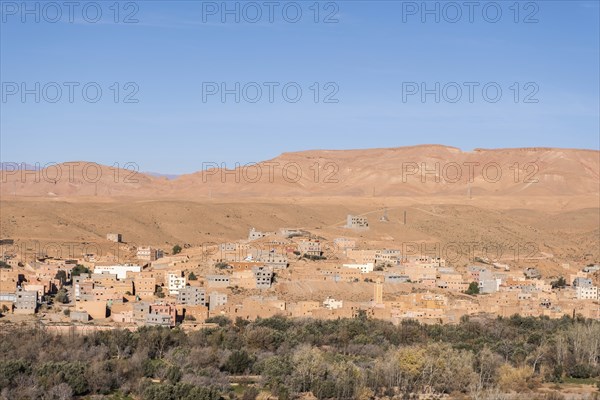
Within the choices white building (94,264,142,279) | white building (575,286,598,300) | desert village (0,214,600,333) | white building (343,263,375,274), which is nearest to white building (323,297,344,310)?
desert village (0,214,600,333)

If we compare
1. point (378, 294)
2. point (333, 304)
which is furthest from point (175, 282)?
point (378, 294)

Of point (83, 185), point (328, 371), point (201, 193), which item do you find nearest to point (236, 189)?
point (201, 193)

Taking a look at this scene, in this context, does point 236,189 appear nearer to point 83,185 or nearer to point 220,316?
point 83,185

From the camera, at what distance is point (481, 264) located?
5772cm

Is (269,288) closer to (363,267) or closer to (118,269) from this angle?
(363,267)

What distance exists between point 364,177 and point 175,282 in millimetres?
80634

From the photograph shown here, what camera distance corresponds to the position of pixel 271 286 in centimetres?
4669

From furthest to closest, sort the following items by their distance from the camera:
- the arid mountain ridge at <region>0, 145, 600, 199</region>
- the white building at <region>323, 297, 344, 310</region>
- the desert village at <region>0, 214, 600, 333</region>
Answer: the arid mountain ridge at <region>0, 145, 600, 199</region>, the white building at <region>323, 297, 344, 310</region>, the desert village at <region>0, 214, 600, 333</region>

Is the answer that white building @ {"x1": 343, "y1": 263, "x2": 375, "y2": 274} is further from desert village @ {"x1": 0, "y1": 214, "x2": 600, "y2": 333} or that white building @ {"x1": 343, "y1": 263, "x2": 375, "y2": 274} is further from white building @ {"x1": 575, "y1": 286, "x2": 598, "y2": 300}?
white building @ {"x1": 575, "y1": 286, "x2": 598, "y2": 300}

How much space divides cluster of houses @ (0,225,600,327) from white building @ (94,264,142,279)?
61mm

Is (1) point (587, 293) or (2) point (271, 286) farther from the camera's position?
(1) point (587, 293)

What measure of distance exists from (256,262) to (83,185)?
78.8 m

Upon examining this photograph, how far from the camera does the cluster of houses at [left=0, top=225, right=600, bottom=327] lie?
43625 millimetres

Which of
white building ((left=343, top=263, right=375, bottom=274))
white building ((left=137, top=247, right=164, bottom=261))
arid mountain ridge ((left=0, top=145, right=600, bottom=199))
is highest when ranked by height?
arid mountain ridge ((left=0, top=145, right=600, bottom=199))
